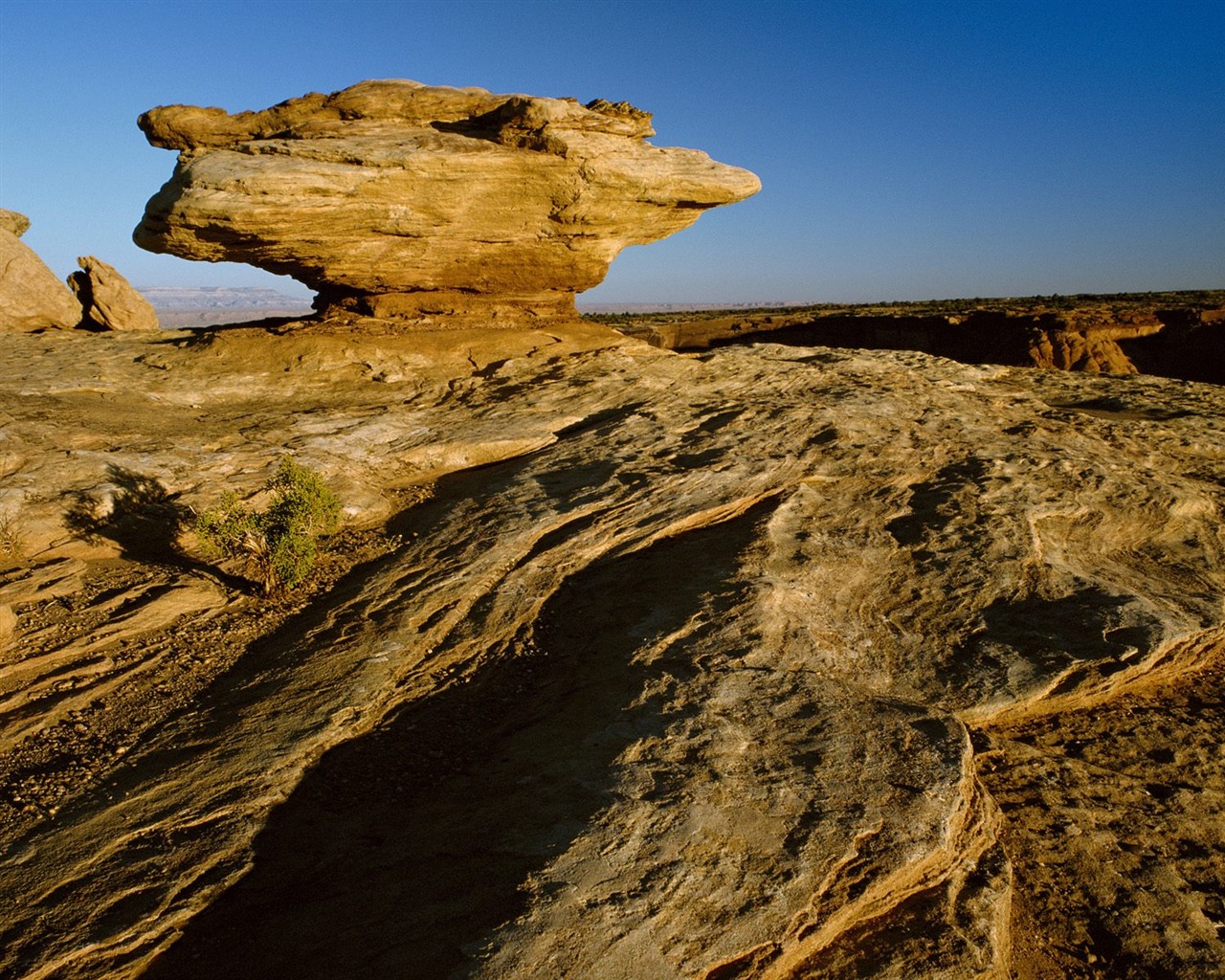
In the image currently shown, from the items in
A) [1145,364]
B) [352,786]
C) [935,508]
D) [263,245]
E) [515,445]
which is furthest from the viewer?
[1145,364]

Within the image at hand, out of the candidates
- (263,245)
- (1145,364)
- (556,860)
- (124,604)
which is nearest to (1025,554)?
(556,860)

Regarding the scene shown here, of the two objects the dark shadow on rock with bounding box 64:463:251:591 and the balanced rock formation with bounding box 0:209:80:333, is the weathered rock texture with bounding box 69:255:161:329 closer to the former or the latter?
the balanced rock formation with bounding box 0:209:80:333

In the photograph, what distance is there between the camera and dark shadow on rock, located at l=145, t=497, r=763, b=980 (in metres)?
3.18

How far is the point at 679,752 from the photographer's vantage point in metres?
3.93

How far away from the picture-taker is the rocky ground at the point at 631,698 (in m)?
3.22

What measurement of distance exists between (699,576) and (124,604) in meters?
4.57

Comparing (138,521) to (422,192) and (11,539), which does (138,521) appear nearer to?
(11,539)

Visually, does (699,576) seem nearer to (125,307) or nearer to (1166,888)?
(1166,888)

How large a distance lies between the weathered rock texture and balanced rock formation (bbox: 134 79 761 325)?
9660 mm

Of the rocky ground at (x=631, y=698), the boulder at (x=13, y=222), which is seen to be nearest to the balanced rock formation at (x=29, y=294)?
the boulder at (x=13, y=222)

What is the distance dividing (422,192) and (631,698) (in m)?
8.55

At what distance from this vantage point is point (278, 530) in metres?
6.82

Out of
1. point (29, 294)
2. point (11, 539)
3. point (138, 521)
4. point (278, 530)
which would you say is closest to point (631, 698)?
point (278, 530)

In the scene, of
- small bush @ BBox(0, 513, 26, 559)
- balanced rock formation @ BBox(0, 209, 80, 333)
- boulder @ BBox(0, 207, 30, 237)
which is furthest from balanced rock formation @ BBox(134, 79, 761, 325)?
boulder @ BBox(0, 207, 30, 237)
